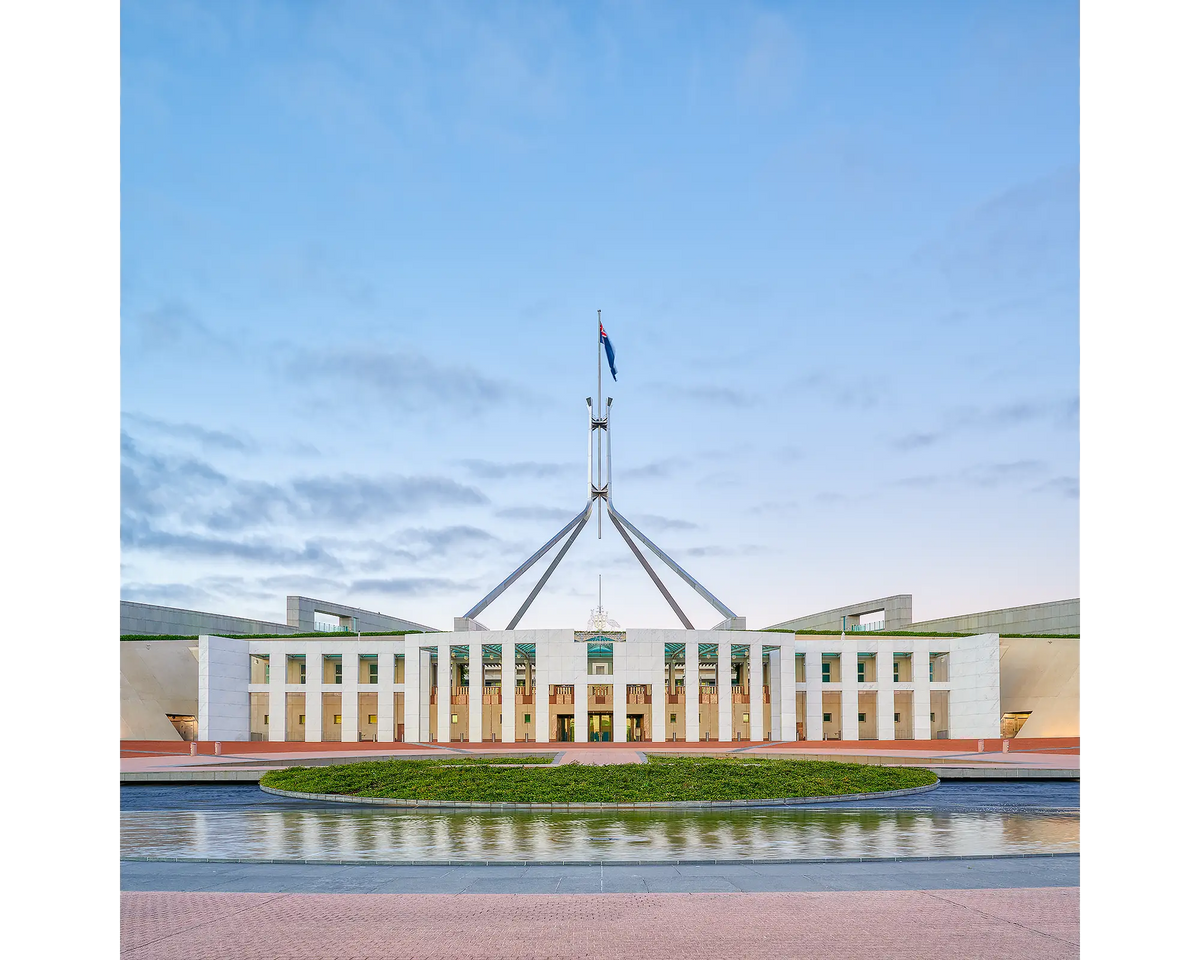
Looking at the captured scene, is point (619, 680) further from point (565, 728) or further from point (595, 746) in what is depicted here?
point (595, 746)

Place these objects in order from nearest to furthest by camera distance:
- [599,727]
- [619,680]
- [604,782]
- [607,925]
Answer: [607,925], [604,782], [619,680], [599,727]

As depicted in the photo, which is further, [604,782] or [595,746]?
[595,746]

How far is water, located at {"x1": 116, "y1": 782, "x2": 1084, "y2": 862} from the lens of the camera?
14.2 metres

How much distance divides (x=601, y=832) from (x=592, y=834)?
1.01 ft

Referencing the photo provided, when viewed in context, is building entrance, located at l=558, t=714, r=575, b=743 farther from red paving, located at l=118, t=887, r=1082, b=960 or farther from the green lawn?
red paving, located at l=118, t=887, r=1082, b=960

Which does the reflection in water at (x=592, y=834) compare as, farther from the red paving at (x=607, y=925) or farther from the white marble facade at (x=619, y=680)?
the white marble facade at (x=619, y=680)

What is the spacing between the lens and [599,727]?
54.2 metres

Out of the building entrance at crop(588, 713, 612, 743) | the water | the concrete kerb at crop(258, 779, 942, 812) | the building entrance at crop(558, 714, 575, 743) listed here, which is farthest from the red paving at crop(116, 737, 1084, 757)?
the water

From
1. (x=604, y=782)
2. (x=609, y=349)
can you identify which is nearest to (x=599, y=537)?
(x=609, y=349)

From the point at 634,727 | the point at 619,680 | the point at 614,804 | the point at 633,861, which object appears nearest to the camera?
the point at 633,861

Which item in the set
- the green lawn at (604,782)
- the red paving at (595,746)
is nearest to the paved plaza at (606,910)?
the green lawn at (604,782)

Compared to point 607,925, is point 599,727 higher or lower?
lower

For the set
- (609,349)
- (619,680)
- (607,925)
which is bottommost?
(619,680)

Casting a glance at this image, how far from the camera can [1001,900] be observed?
409 inches
